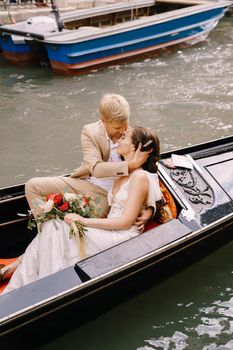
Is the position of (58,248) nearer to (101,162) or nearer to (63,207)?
(63,207)

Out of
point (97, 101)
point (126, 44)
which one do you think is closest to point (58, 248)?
point (97, 101)

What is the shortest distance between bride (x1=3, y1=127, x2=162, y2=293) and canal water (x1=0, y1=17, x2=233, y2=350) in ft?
1.48

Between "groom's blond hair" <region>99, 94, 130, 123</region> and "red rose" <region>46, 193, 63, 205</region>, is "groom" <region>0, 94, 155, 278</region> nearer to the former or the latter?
"groom's blond hair" <region>99, 94, 130, 123</region>

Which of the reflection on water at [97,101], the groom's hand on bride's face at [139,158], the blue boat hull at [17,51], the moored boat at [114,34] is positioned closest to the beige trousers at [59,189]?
the groom's hand on bride's face at [139,158]

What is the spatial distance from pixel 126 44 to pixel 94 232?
5.74 m

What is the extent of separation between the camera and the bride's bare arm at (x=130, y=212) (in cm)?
257

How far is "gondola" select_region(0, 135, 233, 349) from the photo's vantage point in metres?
2.27

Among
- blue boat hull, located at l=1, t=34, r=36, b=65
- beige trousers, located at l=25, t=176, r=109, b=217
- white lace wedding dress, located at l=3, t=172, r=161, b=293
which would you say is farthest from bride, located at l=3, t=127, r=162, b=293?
blue boat hull, located at l=1, t=34, r=36, b=65

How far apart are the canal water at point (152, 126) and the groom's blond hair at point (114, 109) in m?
1.16

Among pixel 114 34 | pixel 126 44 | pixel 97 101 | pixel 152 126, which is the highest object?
pixel 114 34

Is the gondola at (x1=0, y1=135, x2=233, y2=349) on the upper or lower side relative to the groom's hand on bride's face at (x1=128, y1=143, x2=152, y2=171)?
lower

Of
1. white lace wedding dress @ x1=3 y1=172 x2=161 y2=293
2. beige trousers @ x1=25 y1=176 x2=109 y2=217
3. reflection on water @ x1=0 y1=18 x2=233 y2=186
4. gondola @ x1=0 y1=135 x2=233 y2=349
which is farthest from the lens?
reflection on water @ x1=0 y1=18 x2=233 y2=186

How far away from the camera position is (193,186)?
305cm

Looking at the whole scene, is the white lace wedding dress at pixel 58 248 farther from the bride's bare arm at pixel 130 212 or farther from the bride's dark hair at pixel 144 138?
the bride's dark hair at pixel 144 138
